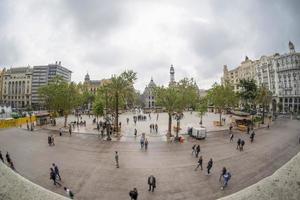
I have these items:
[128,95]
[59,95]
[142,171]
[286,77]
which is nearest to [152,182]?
[142,171]

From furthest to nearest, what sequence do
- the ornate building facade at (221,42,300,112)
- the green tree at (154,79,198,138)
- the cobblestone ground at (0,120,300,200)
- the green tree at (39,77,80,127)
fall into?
the green tree at (39,77,80,127) < the green tree at (154,79,198,138) < the cobblestone ground at (0,120,300,200) < the ornate building facade at (221,42,300,112)

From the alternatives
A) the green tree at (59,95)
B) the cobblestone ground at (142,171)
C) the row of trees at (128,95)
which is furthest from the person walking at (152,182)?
the green tree at (59,95)

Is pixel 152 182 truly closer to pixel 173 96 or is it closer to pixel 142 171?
pixel 142 171

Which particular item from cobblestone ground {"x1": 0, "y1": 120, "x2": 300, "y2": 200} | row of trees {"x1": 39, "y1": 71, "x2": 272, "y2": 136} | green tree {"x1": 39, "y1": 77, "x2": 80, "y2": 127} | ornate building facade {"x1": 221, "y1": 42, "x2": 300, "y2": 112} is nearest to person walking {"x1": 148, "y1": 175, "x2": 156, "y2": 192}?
cobblestone ground {"x1": 0, "y1": 120, "x2": 300, "y2": 200}

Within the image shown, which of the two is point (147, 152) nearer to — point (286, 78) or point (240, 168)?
point (240, 168)

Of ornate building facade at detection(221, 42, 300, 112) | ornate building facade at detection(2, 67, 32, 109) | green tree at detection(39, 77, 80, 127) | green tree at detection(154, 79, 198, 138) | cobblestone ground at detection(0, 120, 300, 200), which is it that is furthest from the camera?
green tree at detection(39, 77, 80, 127)

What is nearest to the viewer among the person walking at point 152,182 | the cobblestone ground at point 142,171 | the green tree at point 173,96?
the cobblestone ground at point 142,171

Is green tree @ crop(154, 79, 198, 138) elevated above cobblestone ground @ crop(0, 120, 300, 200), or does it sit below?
above

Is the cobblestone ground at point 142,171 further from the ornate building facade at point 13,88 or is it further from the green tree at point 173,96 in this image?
the green tree at point 173,96

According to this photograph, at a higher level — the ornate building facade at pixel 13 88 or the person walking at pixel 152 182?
the ornate building facade at pixel 13 88

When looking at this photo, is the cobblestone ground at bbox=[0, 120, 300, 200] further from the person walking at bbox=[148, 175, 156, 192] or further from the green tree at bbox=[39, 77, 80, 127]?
the green tree at bbox=[39, 77, 80, 127]

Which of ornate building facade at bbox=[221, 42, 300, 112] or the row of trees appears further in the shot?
the row of trees

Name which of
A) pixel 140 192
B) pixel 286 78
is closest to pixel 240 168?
pixel 140 192

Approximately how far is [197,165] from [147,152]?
225 inches
